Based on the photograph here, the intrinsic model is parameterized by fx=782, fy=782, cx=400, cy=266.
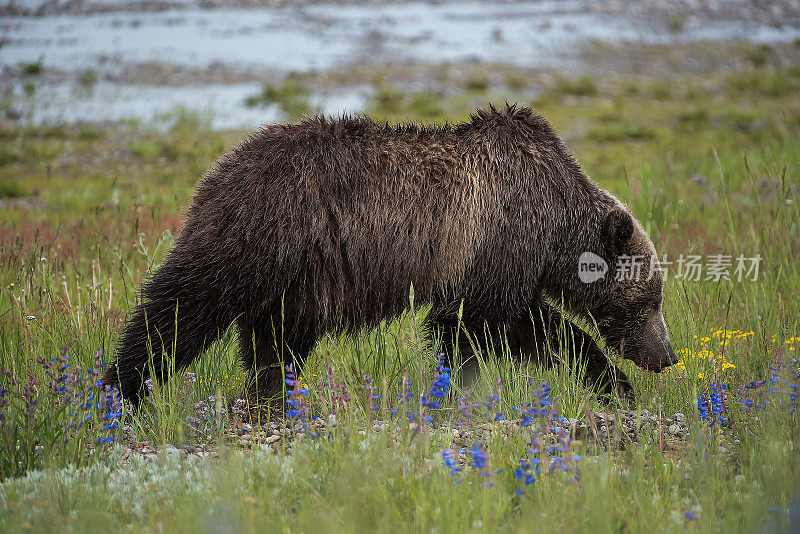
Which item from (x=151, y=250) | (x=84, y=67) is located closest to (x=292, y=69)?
(x=84, y=67)

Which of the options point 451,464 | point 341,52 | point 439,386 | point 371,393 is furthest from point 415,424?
point 341,52

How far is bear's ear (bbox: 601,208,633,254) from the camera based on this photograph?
513cm

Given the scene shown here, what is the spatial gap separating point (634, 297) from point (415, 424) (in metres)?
2.35

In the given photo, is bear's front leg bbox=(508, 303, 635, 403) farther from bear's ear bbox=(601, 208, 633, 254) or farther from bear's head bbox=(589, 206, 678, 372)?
bear's ear bbox=(601, 208, 633, 254)

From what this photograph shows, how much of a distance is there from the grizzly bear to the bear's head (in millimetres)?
11

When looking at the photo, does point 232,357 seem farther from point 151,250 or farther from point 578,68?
point 578,68

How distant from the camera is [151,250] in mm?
7227

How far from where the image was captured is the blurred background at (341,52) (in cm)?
1639

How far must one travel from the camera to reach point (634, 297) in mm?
5379

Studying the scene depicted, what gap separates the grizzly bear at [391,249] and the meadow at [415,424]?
21 centimetres

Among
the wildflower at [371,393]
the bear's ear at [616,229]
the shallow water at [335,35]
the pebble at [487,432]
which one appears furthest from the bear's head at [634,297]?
the shallow water at [335,35]

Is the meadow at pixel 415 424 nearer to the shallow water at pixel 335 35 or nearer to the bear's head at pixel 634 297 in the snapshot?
the bear's head at pixel 634 297

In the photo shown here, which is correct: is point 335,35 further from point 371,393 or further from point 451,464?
point 451,464

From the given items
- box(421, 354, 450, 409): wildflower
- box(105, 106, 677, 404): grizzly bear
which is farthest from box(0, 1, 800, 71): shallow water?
box(421, 354, 450, 409): wildflower
